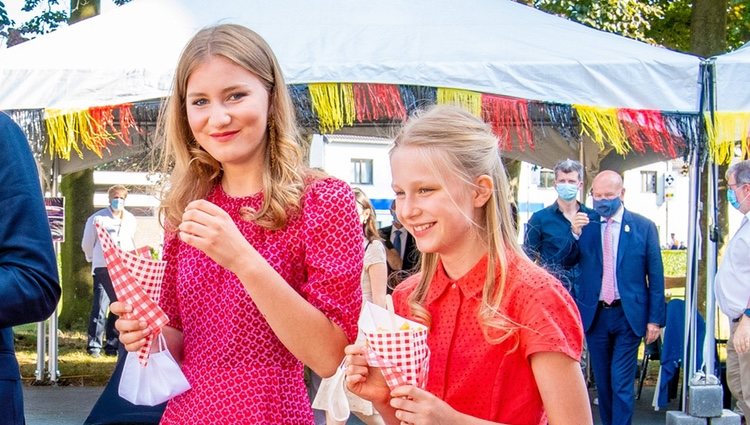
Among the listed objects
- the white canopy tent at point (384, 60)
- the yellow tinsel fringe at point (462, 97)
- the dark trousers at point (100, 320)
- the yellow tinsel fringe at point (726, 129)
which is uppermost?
the white canopy tent at point (384, 60)

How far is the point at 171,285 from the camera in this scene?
206cm

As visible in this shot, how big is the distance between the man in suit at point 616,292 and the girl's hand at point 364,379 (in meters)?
5.08

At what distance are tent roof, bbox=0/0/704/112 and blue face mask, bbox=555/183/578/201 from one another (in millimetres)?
878

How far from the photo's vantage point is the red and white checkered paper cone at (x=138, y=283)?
1919 millimetres

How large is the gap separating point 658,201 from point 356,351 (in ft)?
158

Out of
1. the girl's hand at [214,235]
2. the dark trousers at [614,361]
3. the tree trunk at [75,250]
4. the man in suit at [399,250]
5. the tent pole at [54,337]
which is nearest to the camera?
the girl's hand at [214,235]

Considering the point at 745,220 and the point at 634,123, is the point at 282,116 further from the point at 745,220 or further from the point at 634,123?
the point at 745,220

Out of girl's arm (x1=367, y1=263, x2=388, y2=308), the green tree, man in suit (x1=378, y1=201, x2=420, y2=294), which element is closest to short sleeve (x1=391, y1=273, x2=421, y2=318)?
girl's arm (x1=367, y1=263, x2=388, y2=308)

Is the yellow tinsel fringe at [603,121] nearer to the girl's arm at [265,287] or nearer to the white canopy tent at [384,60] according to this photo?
the white canopy tent at [384,60]

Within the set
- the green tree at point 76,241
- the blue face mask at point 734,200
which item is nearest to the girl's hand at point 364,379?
the blue face mask at point 734,200

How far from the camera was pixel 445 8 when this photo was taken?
770cm

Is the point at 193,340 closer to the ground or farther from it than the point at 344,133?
closer to the ground

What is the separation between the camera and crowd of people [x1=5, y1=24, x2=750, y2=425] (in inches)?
71.7

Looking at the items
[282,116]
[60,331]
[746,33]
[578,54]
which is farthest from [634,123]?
[746,33]
